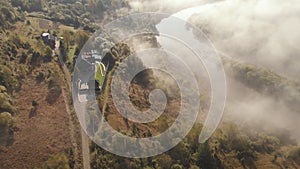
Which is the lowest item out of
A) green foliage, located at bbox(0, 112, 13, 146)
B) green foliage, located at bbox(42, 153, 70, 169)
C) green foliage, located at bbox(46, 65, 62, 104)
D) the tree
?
the tree

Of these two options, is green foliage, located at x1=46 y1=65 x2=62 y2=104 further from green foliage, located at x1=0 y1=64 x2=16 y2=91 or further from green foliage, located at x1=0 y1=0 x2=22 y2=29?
green foliage, located at x1=0 y1=0 x2=22 y2=29

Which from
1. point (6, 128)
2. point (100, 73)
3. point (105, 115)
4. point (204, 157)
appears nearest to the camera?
point (6, 128)

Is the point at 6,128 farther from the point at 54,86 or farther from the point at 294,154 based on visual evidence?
the point at 294,154

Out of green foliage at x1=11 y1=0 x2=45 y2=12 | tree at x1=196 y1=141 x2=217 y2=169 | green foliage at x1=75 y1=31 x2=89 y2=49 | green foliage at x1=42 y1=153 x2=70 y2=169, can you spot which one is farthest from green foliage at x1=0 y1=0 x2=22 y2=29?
tree at x1=196 y1=141 x2=217 y2=169

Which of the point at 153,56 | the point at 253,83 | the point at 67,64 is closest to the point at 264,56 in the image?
the point at 253,83

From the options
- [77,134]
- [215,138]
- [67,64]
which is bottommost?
[215,138]

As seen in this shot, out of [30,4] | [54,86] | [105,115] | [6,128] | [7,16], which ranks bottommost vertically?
[6,128]

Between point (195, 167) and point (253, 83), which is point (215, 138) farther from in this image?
point (253, 83)

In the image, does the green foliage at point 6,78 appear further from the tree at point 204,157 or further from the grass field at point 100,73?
the tree at point 204,157

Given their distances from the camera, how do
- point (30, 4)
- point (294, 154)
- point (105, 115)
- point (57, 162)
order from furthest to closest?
point (30, 4)
point (294, 154)
point (105, 115)
point (57, 162)

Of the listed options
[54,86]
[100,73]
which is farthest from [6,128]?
[100,73]

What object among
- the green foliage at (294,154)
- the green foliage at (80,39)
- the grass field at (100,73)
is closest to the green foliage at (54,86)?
the grass field at (100,73)
